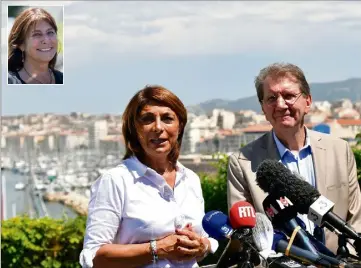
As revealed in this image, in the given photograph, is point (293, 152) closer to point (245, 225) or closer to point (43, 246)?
point (245, 225)

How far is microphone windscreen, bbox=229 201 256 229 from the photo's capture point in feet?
8.39

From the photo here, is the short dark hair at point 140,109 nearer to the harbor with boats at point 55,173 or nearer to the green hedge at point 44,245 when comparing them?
the green hedge at point 44,245

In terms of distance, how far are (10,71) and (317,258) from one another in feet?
9.77

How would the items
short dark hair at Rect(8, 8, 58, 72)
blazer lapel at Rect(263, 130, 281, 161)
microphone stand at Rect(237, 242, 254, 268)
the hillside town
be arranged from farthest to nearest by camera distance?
the hillside town
short dark hair at Rect(8, 8, 58, 72)
blazer lapel at Rect(263, 130, 281, 161)
microphone stand at Rect(237, 242, 254, 268)

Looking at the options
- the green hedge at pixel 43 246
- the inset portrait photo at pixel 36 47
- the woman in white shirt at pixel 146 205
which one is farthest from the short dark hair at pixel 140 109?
the green hedge at pixel 43 246

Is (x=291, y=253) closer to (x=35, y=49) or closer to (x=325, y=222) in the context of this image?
(x=325, y=222)

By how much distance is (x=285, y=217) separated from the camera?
2.69 metres

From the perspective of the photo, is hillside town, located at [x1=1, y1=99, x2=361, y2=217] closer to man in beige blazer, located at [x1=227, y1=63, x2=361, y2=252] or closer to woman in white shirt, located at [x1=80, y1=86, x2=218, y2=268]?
man in beige blazer, located at [x1=227, y1=63, x2=361, y2=252]

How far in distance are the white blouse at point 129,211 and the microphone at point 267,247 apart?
17.9 inches

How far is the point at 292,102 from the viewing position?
3.62 m

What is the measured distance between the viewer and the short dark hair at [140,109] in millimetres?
3043

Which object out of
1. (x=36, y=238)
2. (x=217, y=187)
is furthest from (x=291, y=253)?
(x=36, y=238)

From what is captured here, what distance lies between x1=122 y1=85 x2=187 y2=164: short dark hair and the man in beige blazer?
26.4 inches

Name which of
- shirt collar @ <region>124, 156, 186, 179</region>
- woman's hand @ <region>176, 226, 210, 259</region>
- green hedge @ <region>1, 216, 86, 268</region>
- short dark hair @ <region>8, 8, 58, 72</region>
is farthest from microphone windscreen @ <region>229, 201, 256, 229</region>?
green hedge @ <region>1, 216, 86, 268</region>
